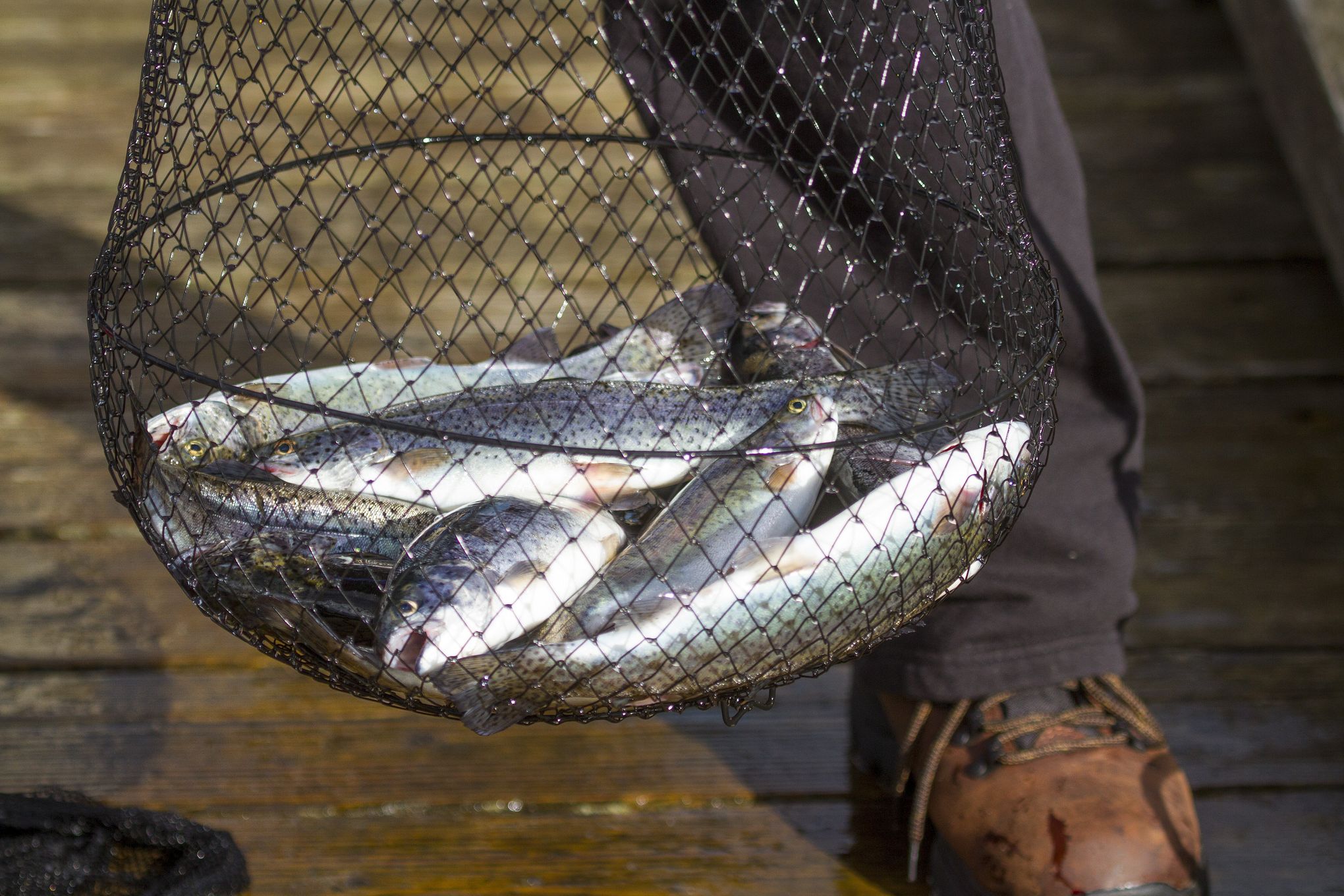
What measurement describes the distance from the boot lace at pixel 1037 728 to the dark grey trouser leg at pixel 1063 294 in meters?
0.03

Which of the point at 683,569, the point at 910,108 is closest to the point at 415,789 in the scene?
the point at 683,569

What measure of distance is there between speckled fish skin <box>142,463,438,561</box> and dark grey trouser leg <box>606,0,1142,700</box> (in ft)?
2.08

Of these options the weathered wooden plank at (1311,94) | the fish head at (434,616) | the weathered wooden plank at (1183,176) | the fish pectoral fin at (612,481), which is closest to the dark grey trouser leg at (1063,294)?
the fish pectoral fin at (612,481)

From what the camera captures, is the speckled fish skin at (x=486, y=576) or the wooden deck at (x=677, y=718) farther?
the wooden deck at (x=677, y=718)

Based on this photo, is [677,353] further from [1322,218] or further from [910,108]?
[1322,218]

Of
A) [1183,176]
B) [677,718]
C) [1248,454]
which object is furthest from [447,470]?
[1183,176]

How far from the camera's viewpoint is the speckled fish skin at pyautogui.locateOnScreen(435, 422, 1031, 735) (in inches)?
42.7

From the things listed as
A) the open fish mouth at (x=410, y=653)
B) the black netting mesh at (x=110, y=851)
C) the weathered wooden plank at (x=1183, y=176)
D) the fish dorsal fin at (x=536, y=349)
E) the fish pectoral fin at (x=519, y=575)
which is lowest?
the black netting mesh at (x=110, y=851)

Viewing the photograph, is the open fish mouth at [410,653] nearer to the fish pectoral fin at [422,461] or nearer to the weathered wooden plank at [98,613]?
the fish pectoral fin at [422,461]

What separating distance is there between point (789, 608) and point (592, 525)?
215 millimetres

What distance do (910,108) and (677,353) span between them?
0.44 meters

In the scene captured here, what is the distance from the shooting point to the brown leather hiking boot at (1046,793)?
1542 millimetres

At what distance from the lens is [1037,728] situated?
1692mm

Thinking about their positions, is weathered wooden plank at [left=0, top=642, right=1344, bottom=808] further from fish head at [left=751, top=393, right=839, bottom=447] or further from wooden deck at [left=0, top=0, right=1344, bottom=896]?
fish head at [left=751, top=393, right=839, bottom=447]
